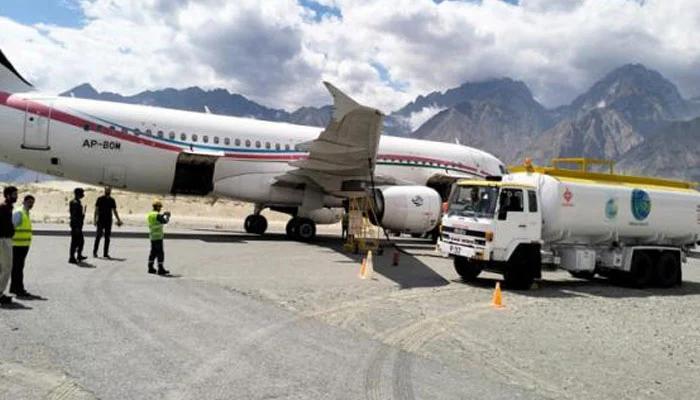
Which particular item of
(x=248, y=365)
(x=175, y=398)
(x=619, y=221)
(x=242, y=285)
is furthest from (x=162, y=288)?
(x=619, y=221)

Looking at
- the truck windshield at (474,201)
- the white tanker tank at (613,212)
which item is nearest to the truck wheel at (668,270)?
the white tanker tank at (613,212)

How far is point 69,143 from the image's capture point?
20031 mm

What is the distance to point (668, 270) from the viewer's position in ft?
53.6

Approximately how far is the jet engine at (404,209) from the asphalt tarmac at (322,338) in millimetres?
4436

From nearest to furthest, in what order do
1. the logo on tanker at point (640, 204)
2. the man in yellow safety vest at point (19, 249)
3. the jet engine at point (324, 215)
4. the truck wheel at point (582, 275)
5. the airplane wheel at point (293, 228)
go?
the man in yellow safety vest at point (19, 249)
the logo on tanker at point (640, 204)
the truck wheel at point (582, 275)
the airplane wheel at point (293, 228)
the jet engine at point (324, 215)

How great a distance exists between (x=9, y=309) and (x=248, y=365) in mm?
4223

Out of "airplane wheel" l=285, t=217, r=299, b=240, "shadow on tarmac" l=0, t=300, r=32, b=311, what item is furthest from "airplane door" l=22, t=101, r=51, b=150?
"shadow on tarmac" l=0, t=300, r=32, b=311

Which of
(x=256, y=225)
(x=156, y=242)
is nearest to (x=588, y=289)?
(x=156, y=242)

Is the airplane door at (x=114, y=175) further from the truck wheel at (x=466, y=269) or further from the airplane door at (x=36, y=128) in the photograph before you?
the truck wheel at (x=466, y=269)

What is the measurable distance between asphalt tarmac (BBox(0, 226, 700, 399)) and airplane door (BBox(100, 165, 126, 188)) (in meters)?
6.79

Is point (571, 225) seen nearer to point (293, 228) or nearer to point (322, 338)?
point (322, 338)

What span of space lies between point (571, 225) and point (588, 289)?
170 cm

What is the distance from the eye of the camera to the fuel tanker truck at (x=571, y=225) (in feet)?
45.4

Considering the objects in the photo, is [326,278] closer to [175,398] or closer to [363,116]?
[363,116]
